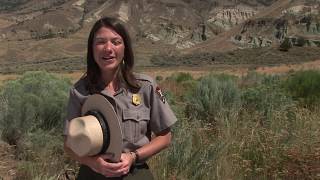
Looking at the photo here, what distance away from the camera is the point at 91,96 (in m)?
2.91

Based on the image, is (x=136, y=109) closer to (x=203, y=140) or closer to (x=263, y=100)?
(x=203, y=140)

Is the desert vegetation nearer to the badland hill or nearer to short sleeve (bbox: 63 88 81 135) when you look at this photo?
short sleeve (bbox: 63 88 81 135)

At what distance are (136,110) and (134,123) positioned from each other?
0.07 meters

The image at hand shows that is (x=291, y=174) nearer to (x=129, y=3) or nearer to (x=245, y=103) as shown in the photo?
(x=245, y=103)

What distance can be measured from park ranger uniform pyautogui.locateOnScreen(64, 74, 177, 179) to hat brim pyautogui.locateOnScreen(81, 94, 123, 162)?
A: 189 mm

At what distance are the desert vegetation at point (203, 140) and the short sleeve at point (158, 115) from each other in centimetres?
155

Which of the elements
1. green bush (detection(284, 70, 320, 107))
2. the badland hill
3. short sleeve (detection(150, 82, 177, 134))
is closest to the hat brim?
short sleeve (detection(150, 82, 177, 134))

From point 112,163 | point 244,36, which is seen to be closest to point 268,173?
point 112,163

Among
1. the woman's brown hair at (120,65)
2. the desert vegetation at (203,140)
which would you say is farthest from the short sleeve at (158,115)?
the desert vegetation at (203,140)

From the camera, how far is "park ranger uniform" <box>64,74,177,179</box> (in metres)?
3.08

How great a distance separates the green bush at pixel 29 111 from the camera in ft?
20.2

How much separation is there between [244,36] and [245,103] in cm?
9615

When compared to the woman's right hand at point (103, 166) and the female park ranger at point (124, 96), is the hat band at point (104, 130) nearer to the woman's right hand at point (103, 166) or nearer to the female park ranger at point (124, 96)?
the woman's right hand at point (103, 166)

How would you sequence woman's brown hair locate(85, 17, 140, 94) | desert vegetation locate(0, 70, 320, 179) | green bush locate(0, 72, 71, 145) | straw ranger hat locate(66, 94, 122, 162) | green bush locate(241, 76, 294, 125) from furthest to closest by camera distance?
green bush locate(241, 76, 294, 125), green bush locate(0, 72, 71, 145), desert vegetation locate(0, 70, 320, 179), woman's brown hair locate(85, 17, 140, 94), straw ranger hat locate(66, 94, 122, 162)
